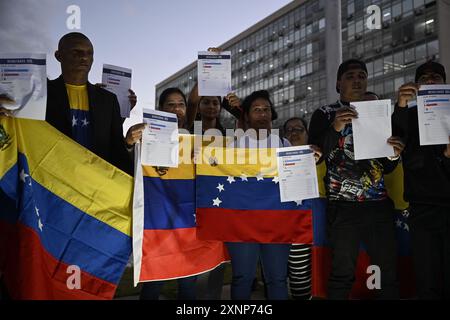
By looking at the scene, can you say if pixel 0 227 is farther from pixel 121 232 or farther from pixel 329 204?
pixel 329 204

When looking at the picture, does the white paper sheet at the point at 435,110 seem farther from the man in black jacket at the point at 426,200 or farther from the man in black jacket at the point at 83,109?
the man in black jacket at the point at 83,109

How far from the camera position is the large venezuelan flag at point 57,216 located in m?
2.59

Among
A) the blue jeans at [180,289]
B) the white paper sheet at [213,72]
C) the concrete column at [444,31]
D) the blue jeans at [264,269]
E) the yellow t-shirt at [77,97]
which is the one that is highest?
the concrete column at [444,31]

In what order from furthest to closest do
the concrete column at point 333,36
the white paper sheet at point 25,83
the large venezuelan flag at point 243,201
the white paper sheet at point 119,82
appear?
the concrete column at point 333,36, the white paper sheet at point 119,82, the large venezuelan flag at point 243,201, the white paper sheet at point 25,83

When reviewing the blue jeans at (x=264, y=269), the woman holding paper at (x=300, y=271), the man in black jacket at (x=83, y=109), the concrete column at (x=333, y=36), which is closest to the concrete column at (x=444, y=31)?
the concrete column at (x=333, y=36)

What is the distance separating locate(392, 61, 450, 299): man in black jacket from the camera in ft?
9.13

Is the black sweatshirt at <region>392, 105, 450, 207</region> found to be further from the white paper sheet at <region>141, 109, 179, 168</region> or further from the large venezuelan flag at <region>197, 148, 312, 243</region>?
the white paper sheet at <region>141, 109, 179, 168</region>

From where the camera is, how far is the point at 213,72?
3188 mm

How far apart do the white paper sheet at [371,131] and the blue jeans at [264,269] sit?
95 cm

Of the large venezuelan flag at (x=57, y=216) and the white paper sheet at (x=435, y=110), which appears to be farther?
the white paper sheet at (x=435, y=110)

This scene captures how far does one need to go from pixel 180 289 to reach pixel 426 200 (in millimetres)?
1978

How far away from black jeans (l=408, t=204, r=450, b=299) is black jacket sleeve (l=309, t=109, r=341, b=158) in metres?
0.81

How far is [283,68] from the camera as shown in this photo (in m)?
55.4

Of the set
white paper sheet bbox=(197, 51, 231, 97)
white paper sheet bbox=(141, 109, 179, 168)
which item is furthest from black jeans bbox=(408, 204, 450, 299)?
white paper sheet bbox=(141, 109, 179, 168)
